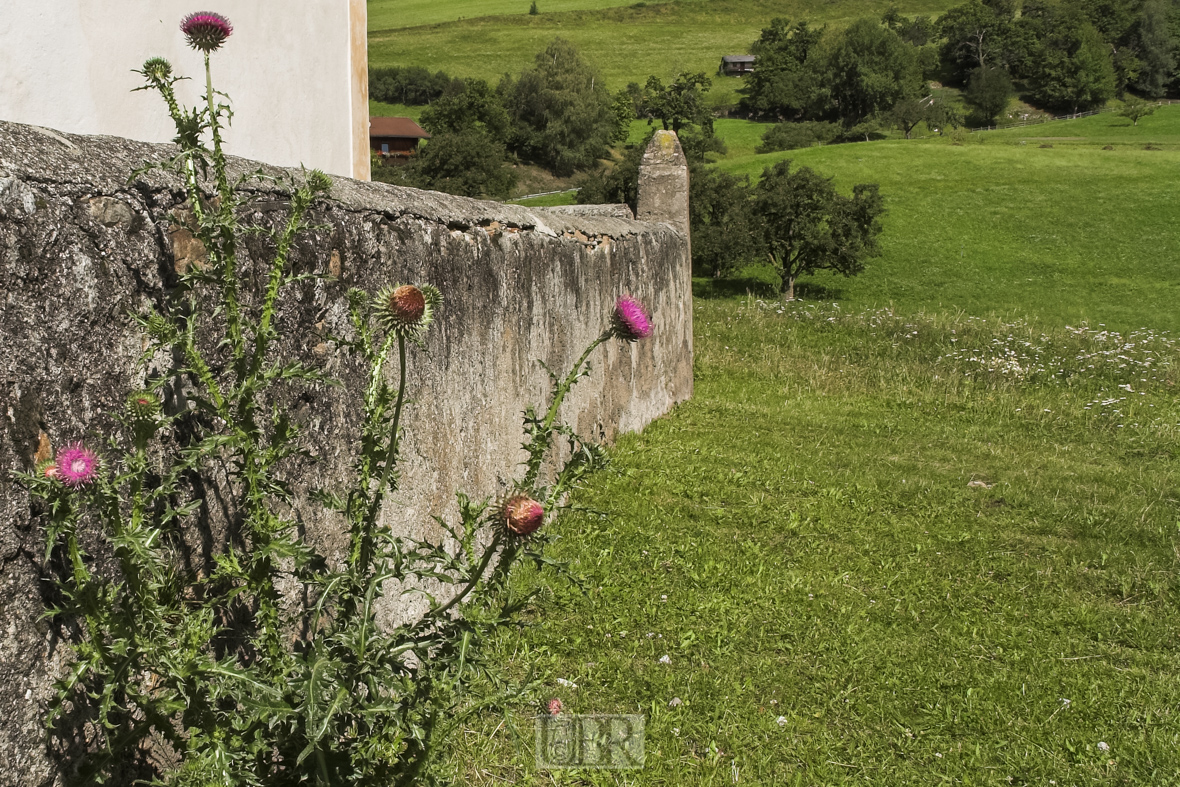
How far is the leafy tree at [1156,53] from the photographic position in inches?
2921

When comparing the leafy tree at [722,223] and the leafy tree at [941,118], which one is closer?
the leafy tree at [722,223]

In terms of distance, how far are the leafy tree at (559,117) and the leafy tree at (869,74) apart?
71.7ft

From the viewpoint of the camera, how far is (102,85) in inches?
190

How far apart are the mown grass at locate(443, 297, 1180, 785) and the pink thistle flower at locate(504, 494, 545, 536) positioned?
0.52 meters

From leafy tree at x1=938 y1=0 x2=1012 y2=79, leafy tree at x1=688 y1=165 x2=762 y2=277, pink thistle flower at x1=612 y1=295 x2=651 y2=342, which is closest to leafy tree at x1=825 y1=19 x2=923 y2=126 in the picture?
leafy tree at x1=938 y1=0 x2=1012 y2=79

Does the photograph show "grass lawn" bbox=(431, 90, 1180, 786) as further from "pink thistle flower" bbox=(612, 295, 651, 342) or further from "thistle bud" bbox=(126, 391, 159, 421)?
"thistle bud" bbox=(126, 391, 159, 421)

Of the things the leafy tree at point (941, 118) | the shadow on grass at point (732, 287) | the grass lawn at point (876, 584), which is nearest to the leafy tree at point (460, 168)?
the shadow on grass at point (732, 287)

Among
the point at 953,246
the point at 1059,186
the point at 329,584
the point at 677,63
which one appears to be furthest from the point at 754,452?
the point at 677,63

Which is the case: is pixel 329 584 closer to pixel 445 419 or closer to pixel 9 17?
pixel 445 419

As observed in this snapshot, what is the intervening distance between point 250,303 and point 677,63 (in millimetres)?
88236

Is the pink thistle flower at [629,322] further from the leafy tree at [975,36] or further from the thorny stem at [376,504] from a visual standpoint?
the leafy tree at [975,36]

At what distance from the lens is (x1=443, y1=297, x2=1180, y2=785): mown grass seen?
3051 millimetres

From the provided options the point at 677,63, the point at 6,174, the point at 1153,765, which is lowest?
the point at 1153,765

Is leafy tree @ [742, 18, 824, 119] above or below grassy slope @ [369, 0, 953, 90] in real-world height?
below
